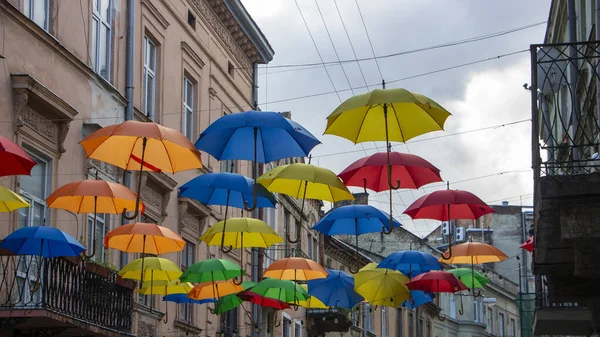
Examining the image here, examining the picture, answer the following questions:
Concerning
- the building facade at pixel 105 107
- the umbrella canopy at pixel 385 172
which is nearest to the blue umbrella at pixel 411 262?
the umbrella canopy at pixel 385 172

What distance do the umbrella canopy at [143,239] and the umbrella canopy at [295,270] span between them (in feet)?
9.34

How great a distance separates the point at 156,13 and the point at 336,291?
23.6 feet

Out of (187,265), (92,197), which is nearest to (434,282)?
(92,197)

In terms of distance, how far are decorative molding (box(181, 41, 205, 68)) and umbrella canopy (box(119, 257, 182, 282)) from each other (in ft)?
28.4

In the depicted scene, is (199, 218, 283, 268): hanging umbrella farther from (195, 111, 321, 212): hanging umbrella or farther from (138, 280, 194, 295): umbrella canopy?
(195, 111, 321, 212): hanging umbrella

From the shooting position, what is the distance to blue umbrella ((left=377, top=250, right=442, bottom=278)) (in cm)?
2133

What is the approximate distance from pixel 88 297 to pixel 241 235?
3287 mm

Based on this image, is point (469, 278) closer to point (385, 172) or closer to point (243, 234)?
point (243, 234)

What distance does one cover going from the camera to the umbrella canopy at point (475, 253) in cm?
2044

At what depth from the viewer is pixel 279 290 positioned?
22.1m

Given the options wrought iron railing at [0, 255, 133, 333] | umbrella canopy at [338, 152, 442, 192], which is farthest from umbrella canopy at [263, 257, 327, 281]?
umbrella canopy at [338, 152, 442, 192]

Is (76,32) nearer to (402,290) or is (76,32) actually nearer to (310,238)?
(402,290)

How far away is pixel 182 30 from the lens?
26.5 m

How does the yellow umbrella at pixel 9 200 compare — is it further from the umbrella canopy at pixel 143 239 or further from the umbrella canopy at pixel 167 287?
the umbrella canopy at pixel 167 287
